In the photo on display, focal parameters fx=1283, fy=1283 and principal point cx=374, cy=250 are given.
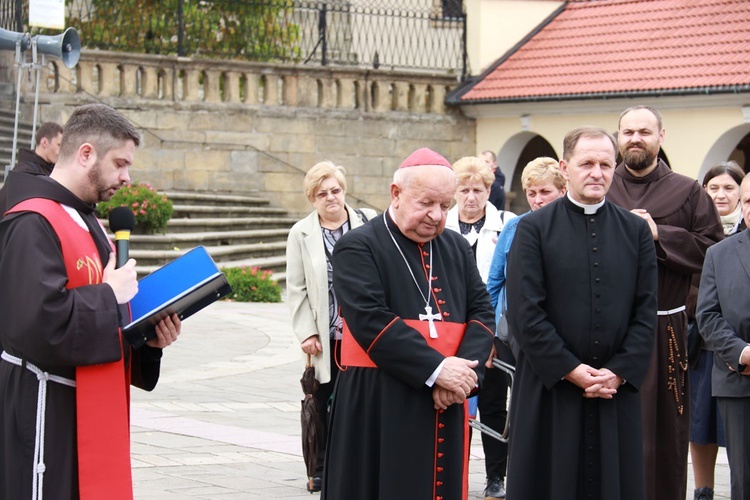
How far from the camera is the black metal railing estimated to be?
23047mm

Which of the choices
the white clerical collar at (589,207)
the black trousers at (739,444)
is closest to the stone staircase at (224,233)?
the black trousers at (739,444)

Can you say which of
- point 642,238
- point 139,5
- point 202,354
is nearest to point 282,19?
point 139,5

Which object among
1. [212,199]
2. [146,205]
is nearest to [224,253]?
[146,205]

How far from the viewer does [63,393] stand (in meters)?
4.75

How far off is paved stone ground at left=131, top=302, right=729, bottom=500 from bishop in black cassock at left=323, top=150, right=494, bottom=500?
212cm

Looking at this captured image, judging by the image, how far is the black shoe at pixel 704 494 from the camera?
7777 mm

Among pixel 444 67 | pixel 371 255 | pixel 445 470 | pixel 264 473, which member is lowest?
pixel 264 473

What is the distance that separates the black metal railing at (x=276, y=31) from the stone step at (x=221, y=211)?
9.56 feet

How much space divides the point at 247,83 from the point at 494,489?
16222 millimetres

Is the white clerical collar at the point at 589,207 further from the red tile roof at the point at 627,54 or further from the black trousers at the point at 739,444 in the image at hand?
the red tile roof at the point at 627,54

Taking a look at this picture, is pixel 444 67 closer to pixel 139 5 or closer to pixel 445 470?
pixel 139 5

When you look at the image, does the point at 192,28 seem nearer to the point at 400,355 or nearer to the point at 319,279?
the point at 319,279

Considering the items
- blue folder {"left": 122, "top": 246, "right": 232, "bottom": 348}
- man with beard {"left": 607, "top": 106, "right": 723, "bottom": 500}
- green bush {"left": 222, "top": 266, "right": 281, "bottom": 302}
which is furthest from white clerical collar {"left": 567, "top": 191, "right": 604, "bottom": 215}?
green bush {"left": 222, "top": 266, "right": 281, "bottom": 302}

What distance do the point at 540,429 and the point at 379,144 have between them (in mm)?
18595
